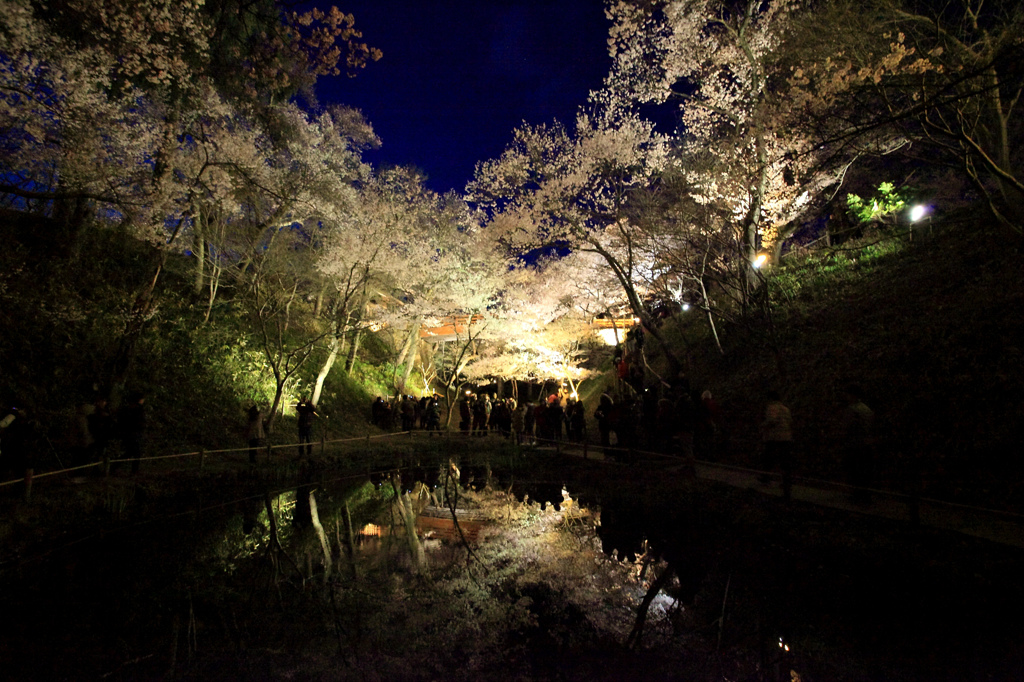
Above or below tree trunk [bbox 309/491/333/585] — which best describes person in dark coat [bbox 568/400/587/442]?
above

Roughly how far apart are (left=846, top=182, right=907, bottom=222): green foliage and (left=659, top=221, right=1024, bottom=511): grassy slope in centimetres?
351

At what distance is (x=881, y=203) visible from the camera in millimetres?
17812

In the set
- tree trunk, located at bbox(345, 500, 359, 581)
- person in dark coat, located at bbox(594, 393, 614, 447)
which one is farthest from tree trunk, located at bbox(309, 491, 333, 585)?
person in dark coat, located at bbox(594, 393, 614, 447)

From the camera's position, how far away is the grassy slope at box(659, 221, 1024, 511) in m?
6.65

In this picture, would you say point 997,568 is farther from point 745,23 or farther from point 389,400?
point 389,400

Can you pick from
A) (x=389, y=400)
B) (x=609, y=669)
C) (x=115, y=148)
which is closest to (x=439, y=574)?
(x=609, y=669)

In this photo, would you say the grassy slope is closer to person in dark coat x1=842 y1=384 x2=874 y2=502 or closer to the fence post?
person in dark coat x1=842 y1=384 x2=874 y2=502

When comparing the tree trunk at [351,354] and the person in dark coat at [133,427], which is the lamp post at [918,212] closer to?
the tree trunk at [351,354]

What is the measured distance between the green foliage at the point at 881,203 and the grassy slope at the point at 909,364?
3512 mm

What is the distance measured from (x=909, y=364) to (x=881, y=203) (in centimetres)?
1273

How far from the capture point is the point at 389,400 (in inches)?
879

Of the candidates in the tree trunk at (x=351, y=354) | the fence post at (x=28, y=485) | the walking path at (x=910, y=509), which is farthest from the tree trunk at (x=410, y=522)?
the tree trunk at (x=351, y=354)

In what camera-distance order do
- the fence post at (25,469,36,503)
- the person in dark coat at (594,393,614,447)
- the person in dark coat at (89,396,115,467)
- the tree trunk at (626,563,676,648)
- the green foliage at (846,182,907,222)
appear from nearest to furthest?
the tree trunk at (626,563,676,648), the fence post at (25,469,36,503), the person in dark coat at (89,396,115,467), the person in dark coat at (594,393,614,447), the green foliage at (846,182,907,222)

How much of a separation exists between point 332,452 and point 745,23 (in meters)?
16.9
